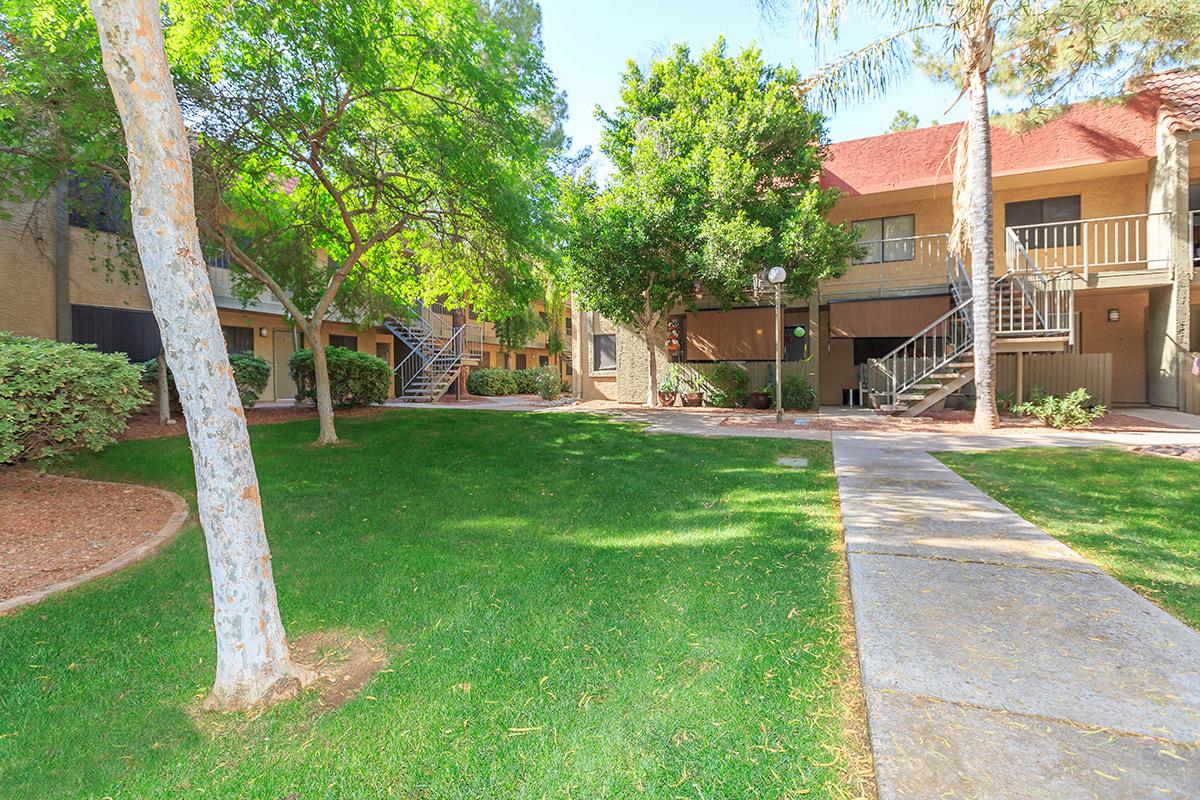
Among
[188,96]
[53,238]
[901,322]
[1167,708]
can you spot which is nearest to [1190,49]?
[901,322]

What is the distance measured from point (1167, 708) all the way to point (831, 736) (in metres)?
1.25

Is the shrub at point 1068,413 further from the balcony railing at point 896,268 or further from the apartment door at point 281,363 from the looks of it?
the apartment door at point 281,363

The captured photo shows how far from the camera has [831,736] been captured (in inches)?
75.2

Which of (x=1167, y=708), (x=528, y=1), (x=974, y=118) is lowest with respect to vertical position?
(x=1167, y=708)

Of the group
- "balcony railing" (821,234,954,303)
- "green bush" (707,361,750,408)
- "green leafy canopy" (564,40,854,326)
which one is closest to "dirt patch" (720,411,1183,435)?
"green bush" (707,361,750,408)

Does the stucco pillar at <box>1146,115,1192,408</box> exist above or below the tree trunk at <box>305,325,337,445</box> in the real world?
above

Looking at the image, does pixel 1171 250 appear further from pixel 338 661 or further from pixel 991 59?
pixel 338 661

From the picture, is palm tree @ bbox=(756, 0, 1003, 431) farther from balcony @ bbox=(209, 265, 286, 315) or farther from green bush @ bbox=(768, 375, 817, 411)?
balcony @ bbox=(209, 265, 286, 315)

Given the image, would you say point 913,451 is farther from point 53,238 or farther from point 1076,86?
point 53,238

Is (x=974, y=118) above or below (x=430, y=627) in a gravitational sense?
above

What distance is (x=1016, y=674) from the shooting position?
2145 millimetres

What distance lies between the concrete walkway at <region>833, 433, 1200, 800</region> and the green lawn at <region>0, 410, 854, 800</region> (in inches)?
8.7

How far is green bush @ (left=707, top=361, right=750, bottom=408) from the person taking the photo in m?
14.6

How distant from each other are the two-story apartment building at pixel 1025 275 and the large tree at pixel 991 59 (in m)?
1.40
